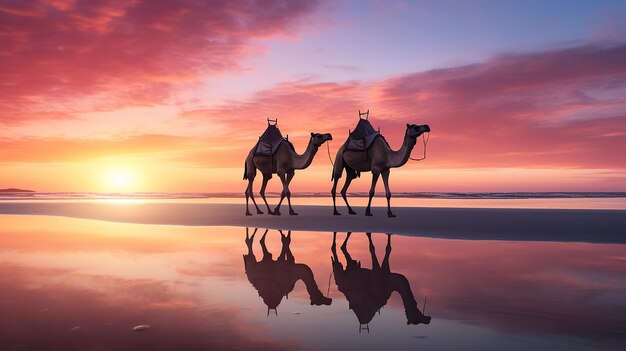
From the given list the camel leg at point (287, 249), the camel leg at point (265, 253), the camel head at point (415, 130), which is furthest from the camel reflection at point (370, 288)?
the camel head at point (415, 130)

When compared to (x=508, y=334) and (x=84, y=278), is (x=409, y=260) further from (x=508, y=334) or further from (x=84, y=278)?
(x=84, y=278)

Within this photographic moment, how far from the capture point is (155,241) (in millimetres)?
11547

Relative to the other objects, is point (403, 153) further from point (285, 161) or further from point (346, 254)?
point (346, 254)

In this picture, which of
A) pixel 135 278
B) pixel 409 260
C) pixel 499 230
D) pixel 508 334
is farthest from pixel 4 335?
pixel 499 230

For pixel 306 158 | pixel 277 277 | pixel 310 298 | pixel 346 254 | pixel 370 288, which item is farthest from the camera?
pixel 306 158

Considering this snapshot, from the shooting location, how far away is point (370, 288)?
6137 millimetres

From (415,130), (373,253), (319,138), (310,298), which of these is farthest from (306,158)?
(310,298)

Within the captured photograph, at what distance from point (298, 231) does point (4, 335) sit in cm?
1002

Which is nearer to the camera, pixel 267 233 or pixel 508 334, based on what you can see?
pixel 508 334

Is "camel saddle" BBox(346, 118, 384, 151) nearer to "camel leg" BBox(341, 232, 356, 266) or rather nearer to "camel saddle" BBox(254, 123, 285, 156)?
"camel saddle" BBox(254, 123, 285, 156)

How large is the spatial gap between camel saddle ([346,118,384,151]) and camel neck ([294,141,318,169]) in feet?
4.91

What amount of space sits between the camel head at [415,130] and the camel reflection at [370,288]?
371 inches

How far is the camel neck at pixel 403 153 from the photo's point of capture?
58.0ft

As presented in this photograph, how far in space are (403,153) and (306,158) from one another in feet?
12.1
